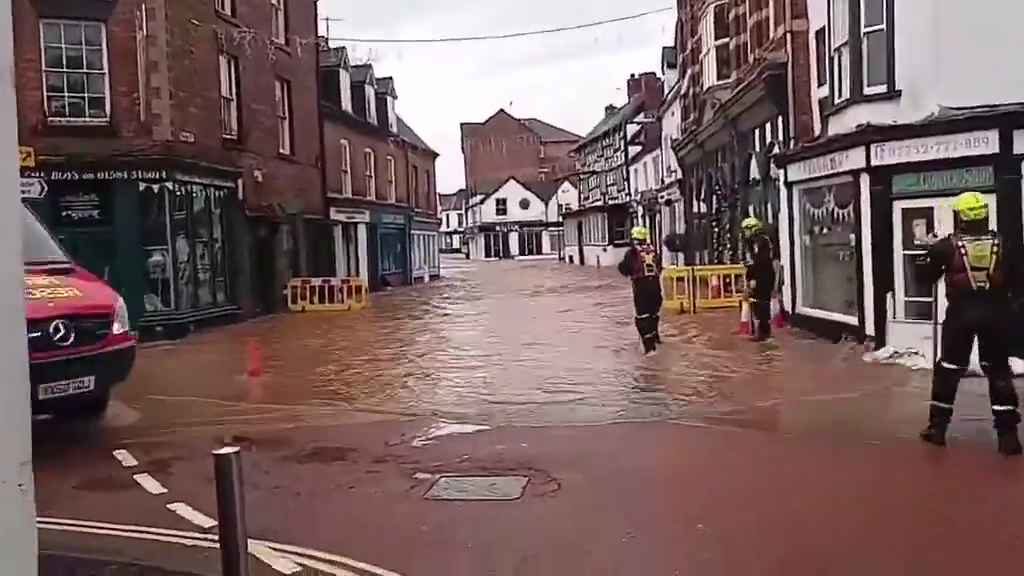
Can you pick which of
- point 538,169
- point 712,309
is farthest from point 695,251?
point 538,169

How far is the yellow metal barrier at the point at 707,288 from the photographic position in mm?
24047

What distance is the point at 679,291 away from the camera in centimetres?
2417

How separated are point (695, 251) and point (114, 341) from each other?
23.6m

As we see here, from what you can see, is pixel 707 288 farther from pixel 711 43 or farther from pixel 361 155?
pixel 361 155

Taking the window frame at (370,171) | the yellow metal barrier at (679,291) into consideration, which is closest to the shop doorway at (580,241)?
the window frame at (370,171)

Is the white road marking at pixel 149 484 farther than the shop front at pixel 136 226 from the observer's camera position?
No

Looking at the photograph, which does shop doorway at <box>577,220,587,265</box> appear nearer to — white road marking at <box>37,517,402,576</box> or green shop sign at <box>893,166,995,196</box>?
green shop sign at <box>893,166,995,196</box>

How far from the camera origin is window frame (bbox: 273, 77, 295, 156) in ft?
92.2

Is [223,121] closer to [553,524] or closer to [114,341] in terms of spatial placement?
[114,341]

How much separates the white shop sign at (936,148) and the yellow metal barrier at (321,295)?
17090mm

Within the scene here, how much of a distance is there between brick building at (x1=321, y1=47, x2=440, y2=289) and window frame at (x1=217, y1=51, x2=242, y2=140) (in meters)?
7.06

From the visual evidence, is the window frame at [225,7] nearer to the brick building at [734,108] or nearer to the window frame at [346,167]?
the window frame at [346,167]

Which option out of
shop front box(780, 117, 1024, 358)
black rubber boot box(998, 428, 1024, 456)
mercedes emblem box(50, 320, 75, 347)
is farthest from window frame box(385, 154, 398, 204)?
black rubber boot box(998, 428, 1024, 456)

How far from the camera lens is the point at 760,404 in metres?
11.1
